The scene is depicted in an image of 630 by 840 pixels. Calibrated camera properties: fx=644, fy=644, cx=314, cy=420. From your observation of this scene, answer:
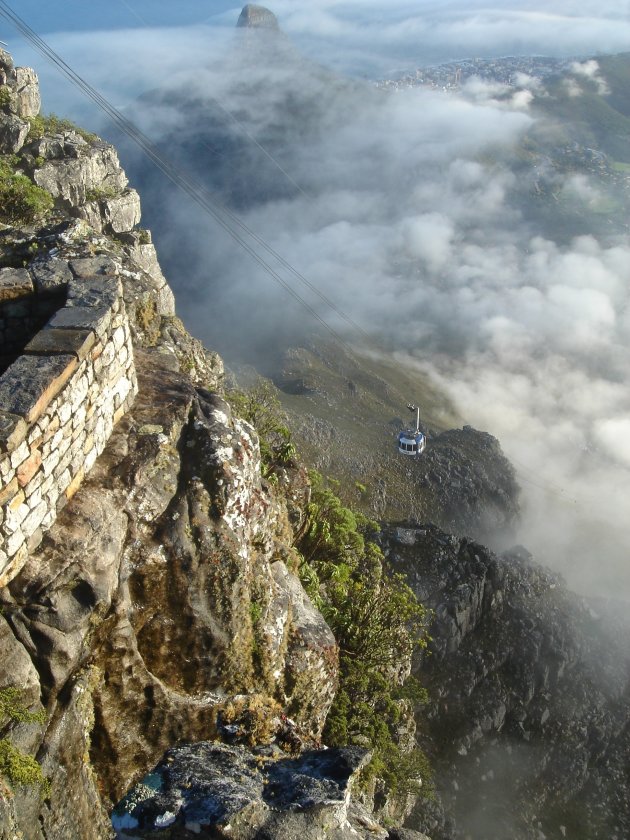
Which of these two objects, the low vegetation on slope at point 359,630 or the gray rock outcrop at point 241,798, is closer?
the gray rock outcrop at point 241,798

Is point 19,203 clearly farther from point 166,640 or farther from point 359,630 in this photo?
point 166,640

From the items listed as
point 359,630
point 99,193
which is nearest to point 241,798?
point 359,630

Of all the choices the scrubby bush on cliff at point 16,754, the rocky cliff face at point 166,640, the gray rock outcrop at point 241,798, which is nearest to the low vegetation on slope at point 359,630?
the rocky cliff face at point 166,640

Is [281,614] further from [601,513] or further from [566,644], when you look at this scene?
[601,513]

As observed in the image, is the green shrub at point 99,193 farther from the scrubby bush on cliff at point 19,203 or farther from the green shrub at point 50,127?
the scrubby bush on cliff at point 19,203

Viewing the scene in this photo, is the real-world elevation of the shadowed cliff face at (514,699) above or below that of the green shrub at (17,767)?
below

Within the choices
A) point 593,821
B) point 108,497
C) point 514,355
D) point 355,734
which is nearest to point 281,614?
point 108,497
